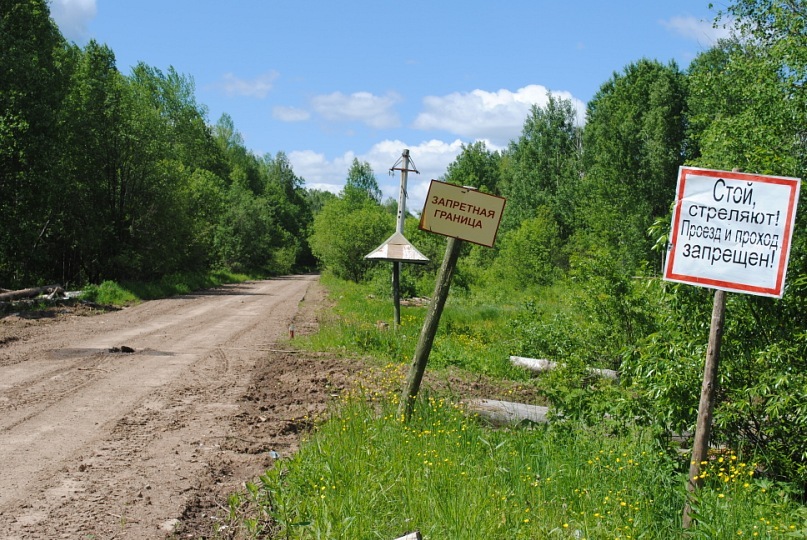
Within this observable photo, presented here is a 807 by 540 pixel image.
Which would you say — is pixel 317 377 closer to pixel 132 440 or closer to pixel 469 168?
pixel 132 440

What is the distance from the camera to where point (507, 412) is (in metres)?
7.75

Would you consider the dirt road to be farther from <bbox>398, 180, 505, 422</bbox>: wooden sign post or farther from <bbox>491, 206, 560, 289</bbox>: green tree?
<bbox>491, 206, 560, 289</bbox>: green tree

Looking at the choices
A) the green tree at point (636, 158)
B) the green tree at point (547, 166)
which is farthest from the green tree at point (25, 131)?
the green tree at point (547, 166)

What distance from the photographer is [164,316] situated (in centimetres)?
1952

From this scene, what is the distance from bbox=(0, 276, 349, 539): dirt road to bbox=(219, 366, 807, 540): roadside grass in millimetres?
643

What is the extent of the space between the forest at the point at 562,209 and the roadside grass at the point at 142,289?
1068mm

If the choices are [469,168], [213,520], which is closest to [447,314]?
[213,520]

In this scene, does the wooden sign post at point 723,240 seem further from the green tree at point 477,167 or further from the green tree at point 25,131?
the green tree at point 477,167

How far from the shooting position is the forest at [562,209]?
245 inches

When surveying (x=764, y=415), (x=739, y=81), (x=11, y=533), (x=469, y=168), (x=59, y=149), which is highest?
(x=469, y=168)

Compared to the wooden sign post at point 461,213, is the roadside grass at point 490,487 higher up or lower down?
lower down

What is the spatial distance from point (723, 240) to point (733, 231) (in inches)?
3.5

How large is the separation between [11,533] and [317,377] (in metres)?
5.78

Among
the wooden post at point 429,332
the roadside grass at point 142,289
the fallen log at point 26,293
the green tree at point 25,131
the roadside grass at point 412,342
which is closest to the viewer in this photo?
the wooden post at point 429,332
